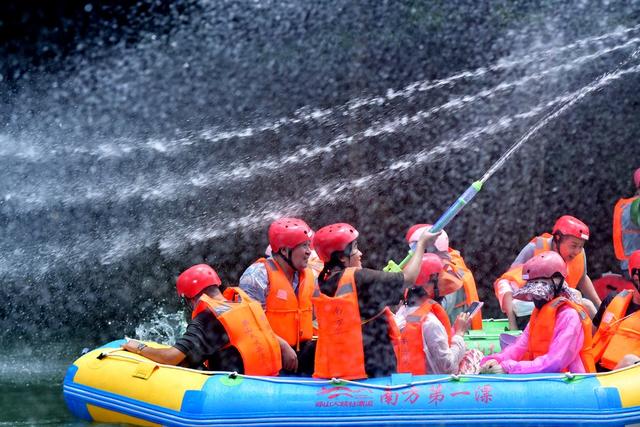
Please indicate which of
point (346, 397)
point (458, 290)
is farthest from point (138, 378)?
point (458, 290)

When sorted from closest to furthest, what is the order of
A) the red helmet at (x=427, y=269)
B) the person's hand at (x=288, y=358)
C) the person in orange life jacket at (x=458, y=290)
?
1. the red helmet at (x=427, y=269)
2. the person's hand at (x=288, y=358)
3. the person in orange life jacket at (x=458, y=290)

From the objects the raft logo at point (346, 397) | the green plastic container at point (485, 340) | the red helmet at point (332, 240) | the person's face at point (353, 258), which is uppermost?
the red helmet at point (332, 240)

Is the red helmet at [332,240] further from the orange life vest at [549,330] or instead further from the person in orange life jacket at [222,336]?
the orange life vest at [549,330]

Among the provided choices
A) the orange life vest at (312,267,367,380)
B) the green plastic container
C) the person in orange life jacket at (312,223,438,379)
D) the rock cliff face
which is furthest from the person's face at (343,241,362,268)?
the rock cliff face

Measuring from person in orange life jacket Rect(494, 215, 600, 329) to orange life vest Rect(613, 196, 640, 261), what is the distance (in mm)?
661

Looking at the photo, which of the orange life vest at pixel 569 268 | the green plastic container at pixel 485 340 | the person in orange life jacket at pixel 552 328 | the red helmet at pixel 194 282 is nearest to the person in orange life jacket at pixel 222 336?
the red helmet at pixel 194 282

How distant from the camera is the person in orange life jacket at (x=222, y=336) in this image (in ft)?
19.0

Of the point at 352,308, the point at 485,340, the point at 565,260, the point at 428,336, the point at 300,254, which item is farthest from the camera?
the point at 565,260

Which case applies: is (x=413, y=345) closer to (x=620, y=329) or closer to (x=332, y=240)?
(x=332, y=240)

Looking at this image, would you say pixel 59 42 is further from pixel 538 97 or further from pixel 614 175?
pixel 614 175

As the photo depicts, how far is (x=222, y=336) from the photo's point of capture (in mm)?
5852

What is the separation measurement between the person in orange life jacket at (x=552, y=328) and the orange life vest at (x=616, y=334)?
151 millimetres

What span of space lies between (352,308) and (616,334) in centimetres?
178

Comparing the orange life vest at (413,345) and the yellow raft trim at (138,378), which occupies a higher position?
the orange life vest at (413,345)
